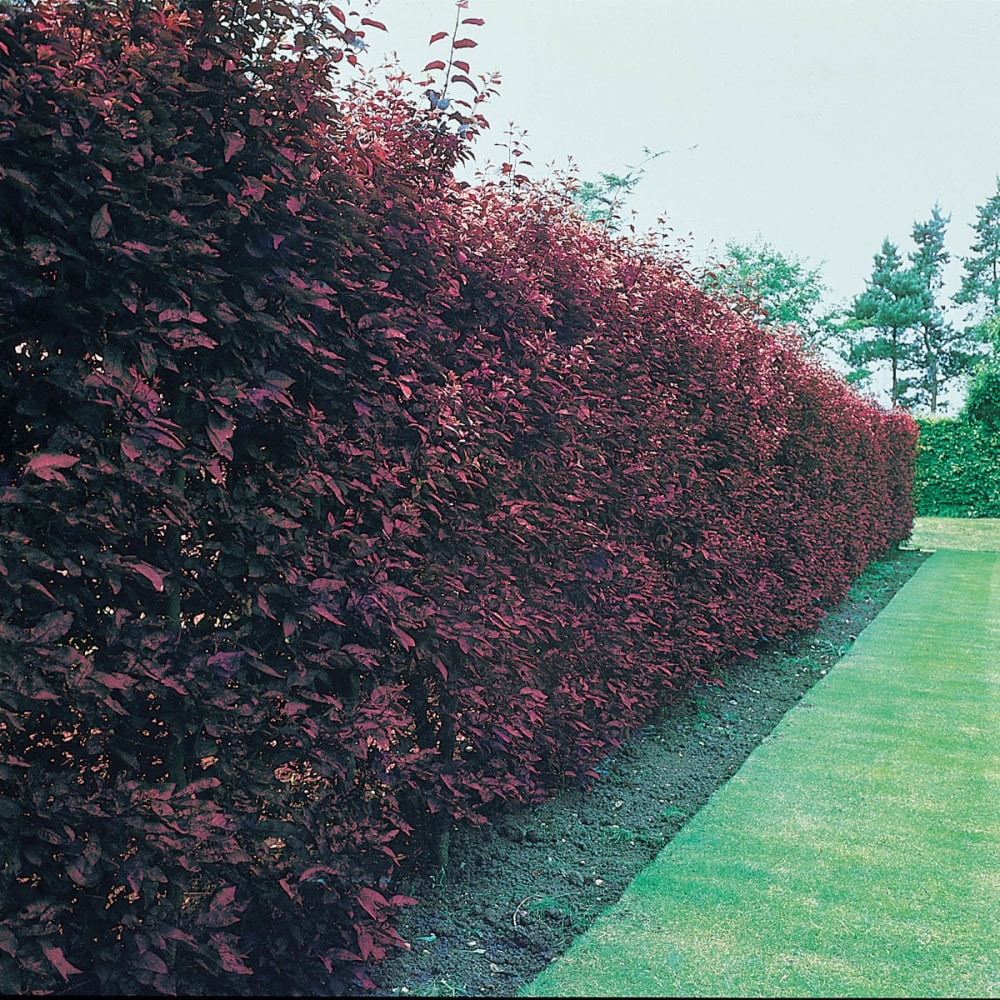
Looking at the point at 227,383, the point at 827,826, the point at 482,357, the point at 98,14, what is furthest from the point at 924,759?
the point at 98,14

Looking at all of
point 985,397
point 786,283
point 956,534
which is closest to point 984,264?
point 786,283

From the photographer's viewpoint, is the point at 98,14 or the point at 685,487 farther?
the point at 685,487

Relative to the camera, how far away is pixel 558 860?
4113 millimetres

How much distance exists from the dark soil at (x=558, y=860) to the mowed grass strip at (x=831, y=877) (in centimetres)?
12

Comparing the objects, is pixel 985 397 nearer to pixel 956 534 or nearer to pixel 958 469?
pixel 958 469

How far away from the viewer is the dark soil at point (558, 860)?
10.8ft

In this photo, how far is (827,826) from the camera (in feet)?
15.2

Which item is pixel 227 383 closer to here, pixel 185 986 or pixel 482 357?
pixel 482 357

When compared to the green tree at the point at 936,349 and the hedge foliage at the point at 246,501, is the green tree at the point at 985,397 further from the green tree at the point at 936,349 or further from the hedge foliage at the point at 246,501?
the green tree at the point at 936,349

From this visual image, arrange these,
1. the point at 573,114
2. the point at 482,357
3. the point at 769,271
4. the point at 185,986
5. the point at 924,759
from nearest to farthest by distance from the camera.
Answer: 1. the point at 185,986
2. the point at 482,357
3. the point at 924,759
4. the point at 573,114
5. the point at 769,271

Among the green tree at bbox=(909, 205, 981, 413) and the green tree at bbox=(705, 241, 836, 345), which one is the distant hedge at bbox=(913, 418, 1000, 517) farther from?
the green tree at bbox=(909, 205, 981, 413)

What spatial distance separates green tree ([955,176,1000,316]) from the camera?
56188mm

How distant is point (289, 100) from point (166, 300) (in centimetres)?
76

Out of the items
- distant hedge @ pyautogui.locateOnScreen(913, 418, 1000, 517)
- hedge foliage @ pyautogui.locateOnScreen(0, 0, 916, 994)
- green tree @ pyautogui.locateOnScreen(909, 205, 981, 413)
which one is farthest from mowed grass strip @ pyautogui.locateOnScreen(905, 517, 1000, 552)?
green tree @ pyautogui.locateOnScreen(909, 205, 981, 413)
